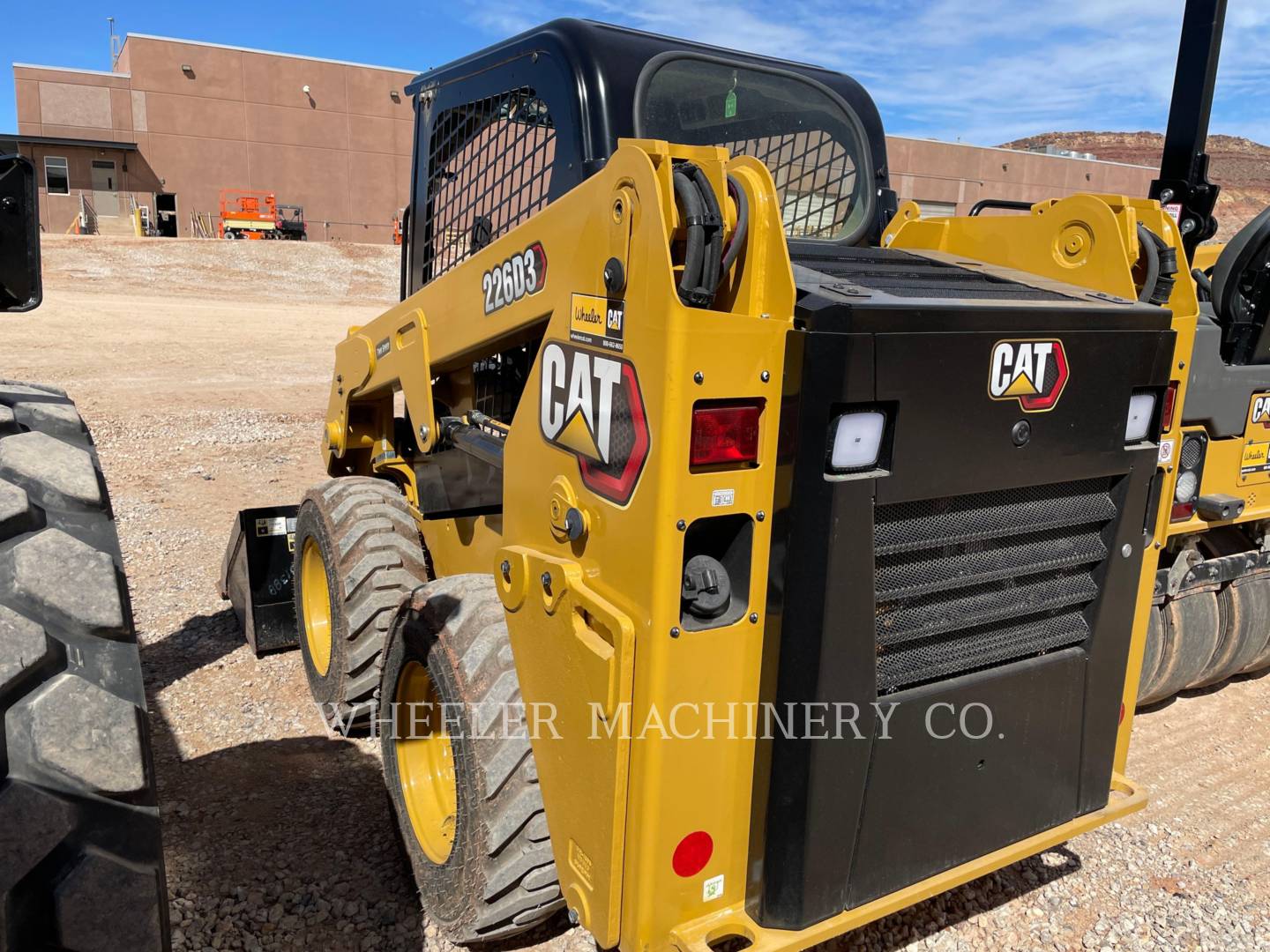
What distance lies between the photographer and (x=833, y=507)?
193 cm

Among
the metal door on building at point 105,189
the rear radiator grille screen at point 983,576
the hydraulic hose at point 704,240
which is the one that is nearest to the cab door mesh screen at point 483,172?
the hydraulic hose at point 704,240

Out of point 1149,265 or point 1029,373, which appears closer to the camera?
point 1029,373

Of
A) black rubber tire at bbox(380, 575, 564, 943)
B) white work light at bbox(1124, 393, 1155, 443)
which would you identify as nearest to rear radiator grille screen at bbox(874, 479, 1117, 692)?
white work light at bbox(1124, 393, 1155, 443)

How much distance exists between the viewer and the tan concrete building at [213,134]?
34344 millimetres

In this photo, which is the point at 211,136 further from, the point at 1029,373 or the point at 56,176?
the point at 1029,373

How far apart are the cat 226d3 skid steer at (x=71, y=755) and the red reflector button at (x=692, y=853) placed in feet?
3.36

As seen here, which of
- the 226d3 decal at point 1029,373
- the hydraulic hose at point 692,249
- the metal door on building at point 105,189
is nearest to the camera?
the hydraulic hose at point 692,249

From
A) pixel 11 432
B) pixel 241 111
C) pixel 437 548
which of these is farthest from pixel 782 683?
pixel 241 111

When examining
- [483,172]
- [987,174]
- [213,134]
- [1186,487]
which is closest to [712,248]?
[483,172]

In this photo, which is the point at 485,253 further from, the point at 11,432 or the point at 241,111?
the point at 241,111

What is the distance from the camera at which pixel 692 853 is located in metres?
2.09

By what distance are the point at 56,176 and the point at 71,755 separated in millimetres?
39328

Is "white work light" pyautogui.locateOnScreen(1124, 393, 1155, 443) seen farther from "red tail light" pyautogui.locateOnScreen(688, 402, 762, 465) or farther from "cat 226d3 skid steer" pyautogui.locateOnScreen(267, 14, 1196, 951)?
"red tail light" pyautogui.locateOnScreen(688, 402, 762, 465)

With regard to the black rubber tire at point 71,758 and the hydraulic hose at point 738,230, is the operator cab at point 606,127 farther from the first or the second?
the black rubber tire at point 71,758
